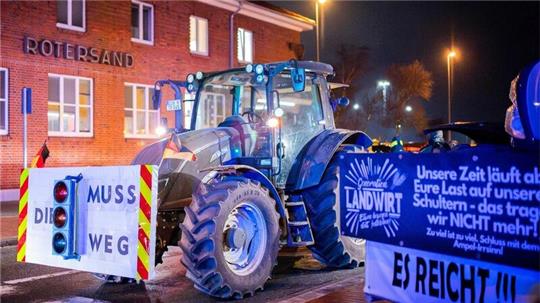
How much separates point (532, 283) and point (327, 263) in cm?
521

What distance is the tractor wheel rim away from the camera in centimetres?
766

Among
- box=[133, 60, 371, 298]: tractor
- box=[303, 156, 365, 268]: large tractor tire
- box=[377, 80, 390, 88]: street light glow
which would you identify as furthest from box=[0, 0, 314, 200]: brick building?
box=[377, 80, 390, 88]: street light glow

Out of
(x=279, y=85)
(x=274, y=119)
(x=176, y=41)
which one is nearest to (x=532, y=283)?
(x=274, y=119)

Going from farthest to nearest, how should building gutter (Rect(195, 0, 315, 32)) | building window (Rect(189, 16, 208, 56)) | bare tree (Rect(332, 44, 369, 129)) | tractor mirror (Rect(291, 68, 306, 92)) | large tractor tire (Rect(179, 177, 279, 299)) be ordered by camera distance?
bare tree (Rect(332, 44, 369, 129))
building gutter (Rect(195, 0, 315, 32))
building window (Rect(189, 16, 208, 56))
tractor mirror (Rect(291, 68, 306, 92))
large tractor tire (Rect(179, 177, 279, 299))

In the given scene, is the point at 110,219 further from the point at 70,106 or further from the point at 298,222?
the point at 70,106

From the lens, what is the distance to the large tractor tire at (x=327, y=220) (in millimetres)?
9070

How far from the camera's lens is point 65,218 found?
261 inches

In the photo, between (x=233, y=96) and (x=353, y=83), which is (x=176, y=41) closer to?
(x=233, y=96)

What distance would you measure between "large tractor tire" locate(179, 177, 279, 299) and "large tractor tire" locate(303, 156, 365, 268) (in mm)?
1167

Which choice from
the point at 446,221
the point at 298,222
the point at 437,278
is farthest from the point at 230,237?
the point at 446,221

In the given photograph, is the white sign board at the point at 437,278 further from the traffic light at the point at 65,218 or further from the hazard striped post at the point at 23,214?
the hazard striped post at the point at 23,214

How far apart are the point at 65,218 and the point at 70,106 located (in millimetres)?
16146

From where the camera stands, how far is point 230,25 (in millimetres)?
28188

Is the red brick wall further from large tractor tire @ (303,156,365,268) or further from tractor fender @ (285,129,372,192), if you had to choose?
large tractor tire @ (303,156,365,268)
